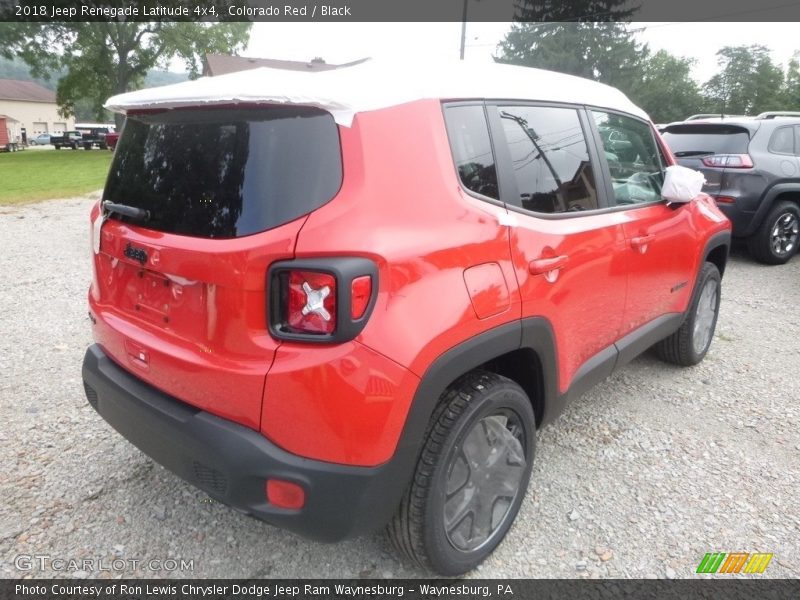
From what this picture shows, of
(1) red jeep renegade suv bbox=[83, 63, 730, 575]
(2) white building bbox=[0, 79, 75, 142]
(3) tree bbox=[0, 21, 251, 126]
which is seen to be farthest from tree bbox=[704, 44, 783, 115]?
(2) white building bbox=[0, 79, 75, 142]

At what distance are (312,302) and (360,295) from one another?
0.14 meters

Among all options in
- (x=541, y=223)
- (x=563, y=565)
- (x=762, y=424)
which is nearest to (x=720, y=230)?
(x=762, y=424)

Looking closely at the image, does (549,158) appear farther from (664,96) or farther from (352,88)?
(664,96)

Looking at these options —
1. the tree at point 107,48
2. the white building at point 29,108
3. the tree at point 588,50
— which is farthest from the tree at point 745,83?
the white building at point 29,108

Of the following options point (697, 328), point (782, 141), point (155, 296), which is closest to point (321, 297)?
point (155, 296)

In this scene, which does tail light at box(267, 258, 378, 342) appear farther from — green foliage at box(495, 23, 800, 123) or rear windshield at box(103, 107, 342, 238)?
green foliage at box(495, 23, 800, 123)

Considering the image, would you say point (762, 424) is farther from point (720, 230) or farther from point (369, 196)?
point (369, 196)

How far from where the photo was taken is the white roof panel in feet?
5.34

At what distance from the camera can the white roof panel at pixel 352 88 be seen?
1627 mm

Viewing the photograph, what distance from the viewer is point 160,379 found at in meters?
1.91

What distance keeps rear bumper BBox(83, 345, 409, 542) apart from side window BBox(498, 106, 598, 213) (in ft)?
3.87

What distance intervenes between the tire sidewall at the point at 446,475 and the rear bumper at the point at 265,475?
0.16 meters

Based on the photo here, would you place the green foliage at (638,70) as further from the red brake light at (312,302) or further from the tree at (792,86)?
the red brake light at (312,302)

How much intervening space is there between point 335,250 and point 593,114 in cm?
179
